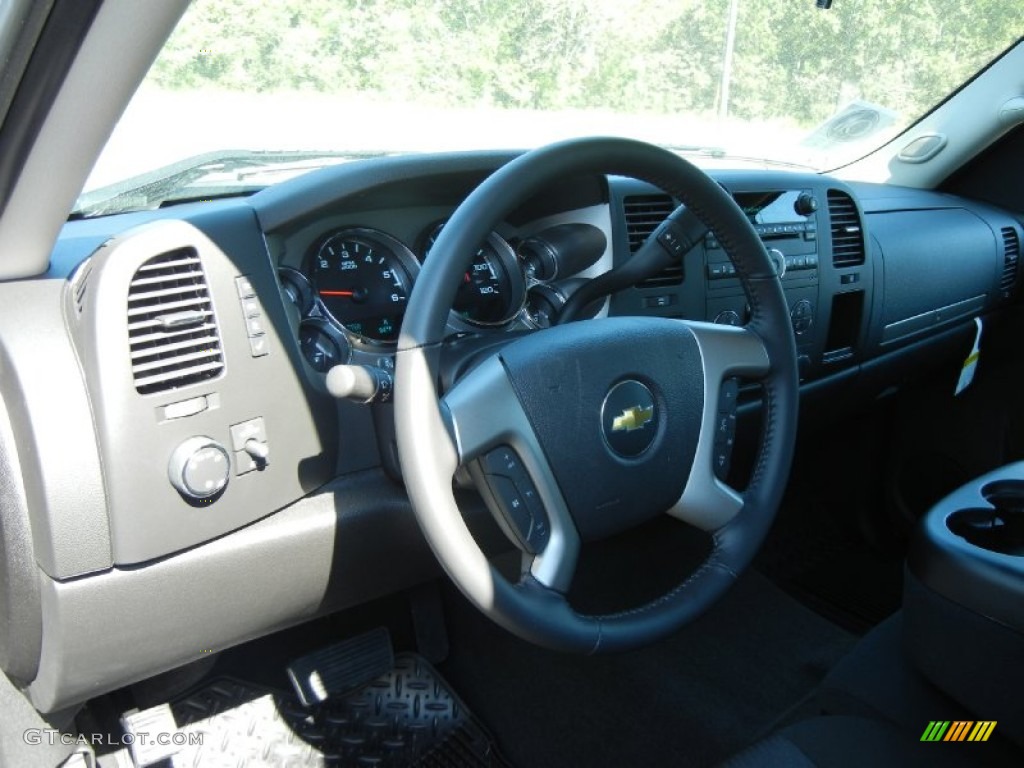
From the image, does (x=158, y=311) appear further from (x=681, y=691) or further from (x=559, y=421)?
(x=681, y=691)

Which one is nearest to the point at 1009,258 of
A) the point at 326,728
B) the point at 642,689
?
the point at 642,689

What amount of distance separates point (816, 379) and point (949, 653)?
1.05 meters

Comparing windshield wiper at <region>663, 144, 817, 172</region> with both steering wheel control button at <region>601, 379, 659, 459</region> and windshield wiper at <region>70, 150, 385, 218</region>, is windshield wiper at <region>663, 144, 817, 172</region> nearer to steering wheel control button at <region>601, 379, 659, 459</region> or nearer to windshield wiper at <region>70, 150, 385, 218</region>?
windshield wiper at <region>70, 150, 385, 218</region>

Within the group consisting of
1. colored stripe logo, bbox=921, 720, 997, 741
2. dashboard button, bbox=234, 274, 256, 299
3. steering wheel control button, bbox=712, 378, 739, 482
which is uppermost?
dashboard button, bbox=234, 274, 256, 299

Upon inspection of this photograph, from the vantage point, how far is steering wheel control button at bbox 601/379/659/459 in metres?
1.30

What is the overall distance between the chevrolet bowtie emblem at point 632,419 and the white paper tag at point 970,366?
2.16m

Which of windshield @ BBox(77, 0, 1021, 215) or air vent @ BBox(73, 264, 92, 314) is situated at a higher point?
windshield @ BBox(77, 0, 1021, 215)

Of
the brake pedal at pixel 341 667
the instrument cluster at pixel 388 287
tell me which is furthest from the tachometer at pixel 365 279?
the brake pedal at pixel 341 667

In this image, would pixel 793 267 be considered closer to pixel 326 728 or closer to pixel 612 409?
pixel 612 409

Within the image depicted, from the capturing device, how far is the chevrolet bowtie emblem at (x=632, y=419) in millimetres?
1312

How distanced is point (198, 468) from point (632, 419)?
614 millimetres

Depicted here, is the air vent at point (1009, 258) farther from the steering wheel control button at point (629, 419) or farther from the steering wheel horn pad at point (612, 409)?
the steering wheel control button at point (629, 419)

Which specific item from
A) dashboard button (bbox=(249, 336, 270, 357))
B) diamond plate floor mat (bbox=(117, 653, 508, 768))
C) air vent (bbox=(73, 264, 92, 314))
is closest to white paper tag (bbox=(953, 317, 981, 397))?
diamond plate floor mat (bbox=(117, 653, 508, 768))

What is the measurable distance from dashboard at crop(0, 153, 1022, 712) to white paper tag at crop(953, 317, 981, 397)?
1605 mm
